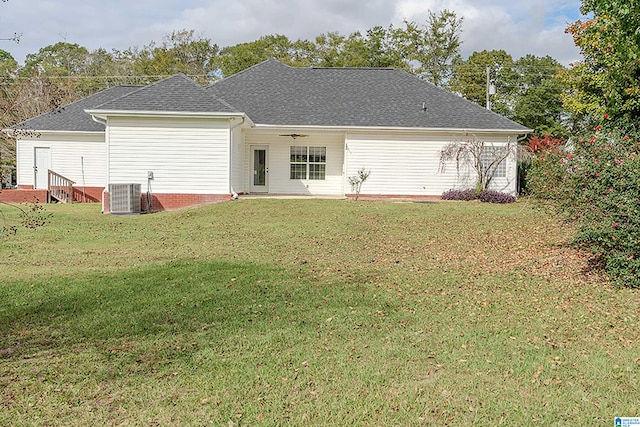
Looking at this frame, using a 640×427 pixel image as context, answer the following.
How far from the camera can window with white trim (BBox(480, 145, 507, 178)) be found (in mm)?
Answer: 19694

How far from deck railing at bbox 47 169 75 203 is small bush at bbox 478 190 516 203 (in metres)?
16.9

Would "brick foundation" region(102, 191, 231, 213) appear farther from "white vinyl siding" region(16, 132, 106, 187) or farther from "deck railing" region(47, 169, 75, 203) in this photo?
"white vinyl siding" region(16, 132, 106, 187)

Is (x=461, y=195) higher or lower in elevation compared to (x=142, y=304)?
higher

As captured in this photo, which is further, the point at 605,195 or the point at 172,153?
the point at 172,153

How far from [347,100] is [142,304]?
1678cm

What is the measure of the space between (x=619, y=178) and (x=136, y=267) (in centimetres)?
778

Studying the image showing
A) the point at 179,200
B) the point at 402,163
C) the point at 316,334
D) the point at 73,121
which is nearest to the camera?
the point at 316,334

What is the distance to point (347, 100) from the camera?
2175 cm

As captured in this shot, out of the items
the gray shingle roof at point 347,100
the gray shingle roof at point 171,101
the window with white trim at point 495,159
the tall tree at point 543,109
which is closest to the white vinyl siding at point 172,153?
the gray shingle roof at point 171,101

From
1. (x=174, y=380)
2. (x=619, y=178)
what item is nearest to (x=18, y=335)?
(x=174, y=380)

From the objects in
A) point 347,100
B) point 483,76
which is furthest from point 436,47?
point 347,100

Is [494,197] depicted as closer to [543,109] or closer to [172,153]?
[172,153]

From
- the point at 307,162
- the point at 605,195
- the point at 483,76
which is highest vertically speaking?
the point at 483,76

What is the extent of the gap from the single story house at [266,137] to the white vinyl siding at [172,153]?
3 cm
